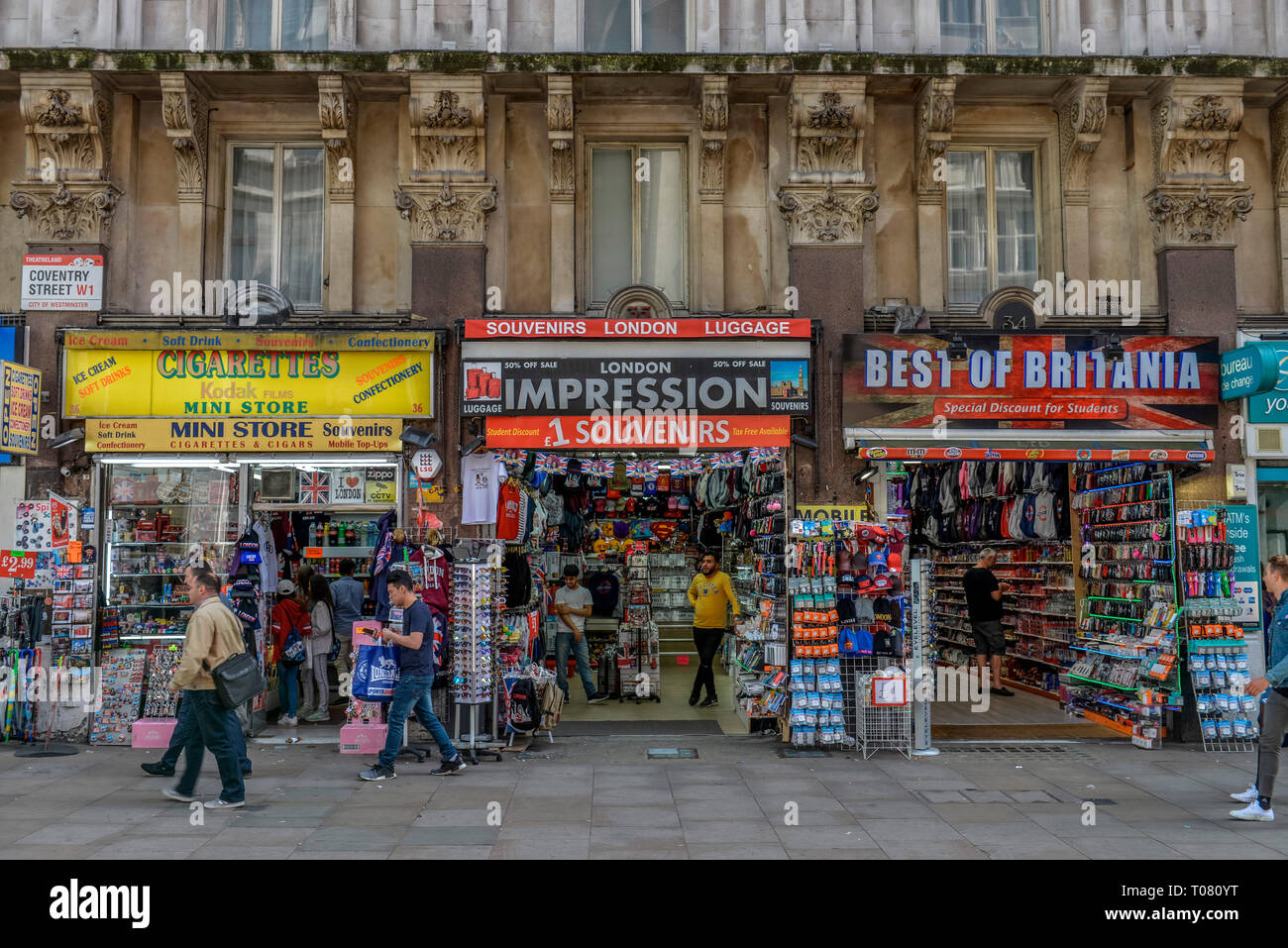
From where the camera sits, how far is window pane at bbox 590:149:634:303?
44.1ft

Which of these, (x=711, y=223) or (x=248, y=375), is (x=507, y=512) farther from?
(x=711, y=223)

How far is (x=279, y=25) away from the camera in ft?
43.6

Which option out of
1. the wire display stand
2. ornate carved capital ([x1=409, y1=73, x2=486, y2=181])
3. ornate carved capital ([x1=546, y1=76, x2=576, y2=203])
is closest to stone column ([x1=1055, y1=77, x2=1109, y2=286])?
the wire display stand

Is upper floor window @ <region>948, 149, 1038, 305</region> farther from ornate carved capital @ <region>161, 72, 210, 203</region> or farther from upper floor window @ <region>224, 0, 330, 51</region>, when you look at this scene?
ornate carved capital @ <region>161, 72, 210, 203</region>

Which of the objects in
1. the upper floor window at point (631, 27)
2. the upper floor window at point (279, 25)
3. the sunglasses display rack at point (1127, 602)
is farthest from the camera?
the upper floor window at point (631, 27)

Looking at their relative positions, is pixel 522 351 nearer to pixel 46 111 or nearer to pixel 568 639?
pixel 568 639

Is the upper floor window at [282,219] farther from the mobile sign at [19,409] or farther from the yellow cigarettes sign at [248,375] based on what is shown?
the mobile sign at [19,409]

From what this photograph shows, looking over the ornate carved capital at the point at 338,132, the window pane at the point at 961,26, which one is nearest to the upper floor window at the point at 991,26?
the window pane at the point at 961,26

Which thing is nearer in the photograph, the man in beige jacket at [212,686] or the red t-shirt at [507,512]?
the man in beige jacket at [212,686]

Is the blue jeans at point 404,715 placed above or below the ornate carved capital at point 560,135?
below

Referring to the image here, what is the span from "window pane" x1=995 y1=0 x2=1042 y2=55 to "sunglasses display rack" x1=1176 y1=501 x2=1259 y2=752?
5.96m

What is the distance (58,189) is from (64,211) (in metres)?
0.25

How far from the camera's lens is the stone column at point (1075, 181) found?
42.3 ft

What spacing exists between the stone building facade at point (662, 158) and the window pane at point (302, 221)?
3 cm
